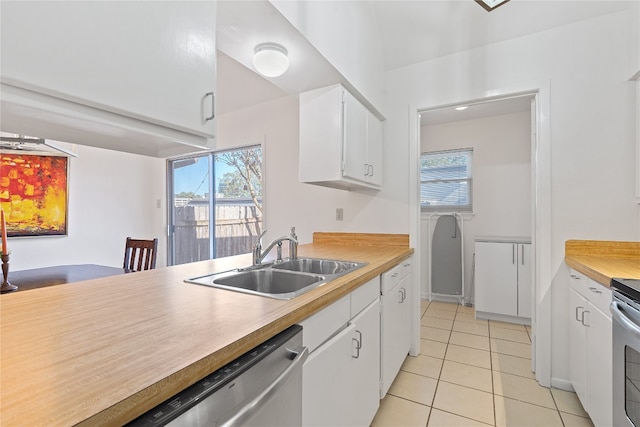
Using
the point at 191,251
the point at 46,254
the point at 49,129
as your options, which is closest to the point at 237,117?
the point at 191,251

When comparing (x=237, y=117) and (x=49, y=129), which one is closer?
(x=49, y=129)

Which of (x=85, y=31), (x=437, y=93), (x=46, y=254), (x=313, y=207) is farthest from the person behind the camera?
(x=46, y=254)

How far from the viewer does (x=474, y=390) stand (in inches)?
79.2

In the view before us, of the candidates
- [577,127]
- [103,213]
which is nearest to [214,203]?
[103,213]

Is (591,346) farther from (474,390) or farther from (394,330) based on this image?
(394,330)

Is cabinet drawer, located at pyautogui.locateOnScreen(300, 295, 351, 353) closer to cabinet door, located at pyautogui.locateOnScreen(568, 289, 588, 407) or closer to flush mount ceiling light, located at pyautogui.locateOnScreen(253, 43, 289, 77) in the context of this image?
flush mount ceiling light, located at pyautogui.locateOnScreen(253, 43, 289, 77)

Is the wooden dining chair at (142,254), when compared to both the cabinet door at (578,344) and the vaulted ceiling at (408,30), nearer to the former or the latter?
the vaulted ceiling at (408,30)

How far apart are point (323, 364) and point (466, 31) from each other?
2535 mm

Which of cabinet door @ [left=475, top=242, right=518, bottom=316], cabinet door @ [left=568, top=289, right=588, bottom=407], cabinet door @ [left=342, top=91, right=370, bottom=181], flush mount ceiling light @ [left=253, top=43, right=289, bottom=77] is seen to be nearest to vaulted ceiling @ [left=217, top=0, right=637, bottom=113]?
flush mount ceiling light @ [left=253, top=43, right=289, bottom=77]

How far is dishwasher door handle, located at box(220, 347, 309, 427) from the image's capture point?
65 cm

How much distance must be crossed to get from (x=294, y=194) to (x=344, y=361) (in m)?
2.03

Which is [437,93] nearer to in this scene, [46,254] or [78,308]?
[78,308]

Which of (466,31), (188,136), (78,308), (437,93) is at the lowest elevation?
(78,308)

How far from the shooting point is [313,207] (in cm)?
296
